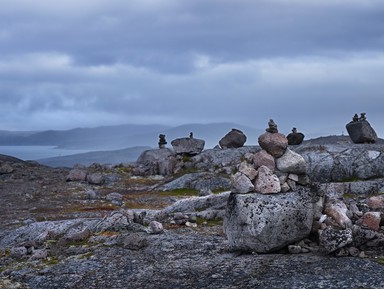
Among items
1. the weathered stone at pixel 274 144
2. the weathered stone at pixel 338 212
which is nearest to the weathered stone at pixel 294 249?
the weathered stone at pixel 338 212

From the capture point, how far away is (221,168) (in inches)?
2916

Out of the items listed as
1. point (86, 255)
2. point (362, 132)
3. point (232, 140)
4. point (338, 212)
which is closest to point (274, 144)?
point (338, 212)

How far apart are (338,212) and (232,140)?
5880 centimetres

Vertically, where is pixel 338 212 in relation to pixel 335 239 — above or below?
above

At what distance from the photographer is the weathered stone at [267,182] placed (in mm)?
23625

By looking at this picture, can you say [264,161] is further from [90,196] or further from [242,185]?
[90,196]

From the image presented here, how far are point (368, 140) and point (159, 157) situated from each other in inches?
1279

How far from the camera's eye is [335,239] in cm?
2178

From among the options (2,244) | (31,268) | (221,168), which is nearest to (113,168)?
(221,168)

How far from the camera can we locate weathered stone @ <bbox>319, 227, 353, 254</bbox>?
21.7m

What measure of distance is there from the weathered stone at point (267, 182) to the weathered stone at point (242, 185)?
0.33 metres

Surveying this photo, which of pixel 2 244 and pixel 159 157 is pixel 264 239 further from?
pixel 159 157

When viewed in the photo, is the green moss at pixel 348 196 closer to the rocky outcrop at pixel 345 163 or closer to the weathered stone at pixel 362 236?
the rocky outcrop at pixel 345 163

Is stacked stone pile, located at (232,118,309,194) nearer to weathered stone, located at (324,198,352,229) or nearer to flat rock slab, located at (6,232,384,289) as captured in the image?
weathered stone, located at (324,198,352,229)
